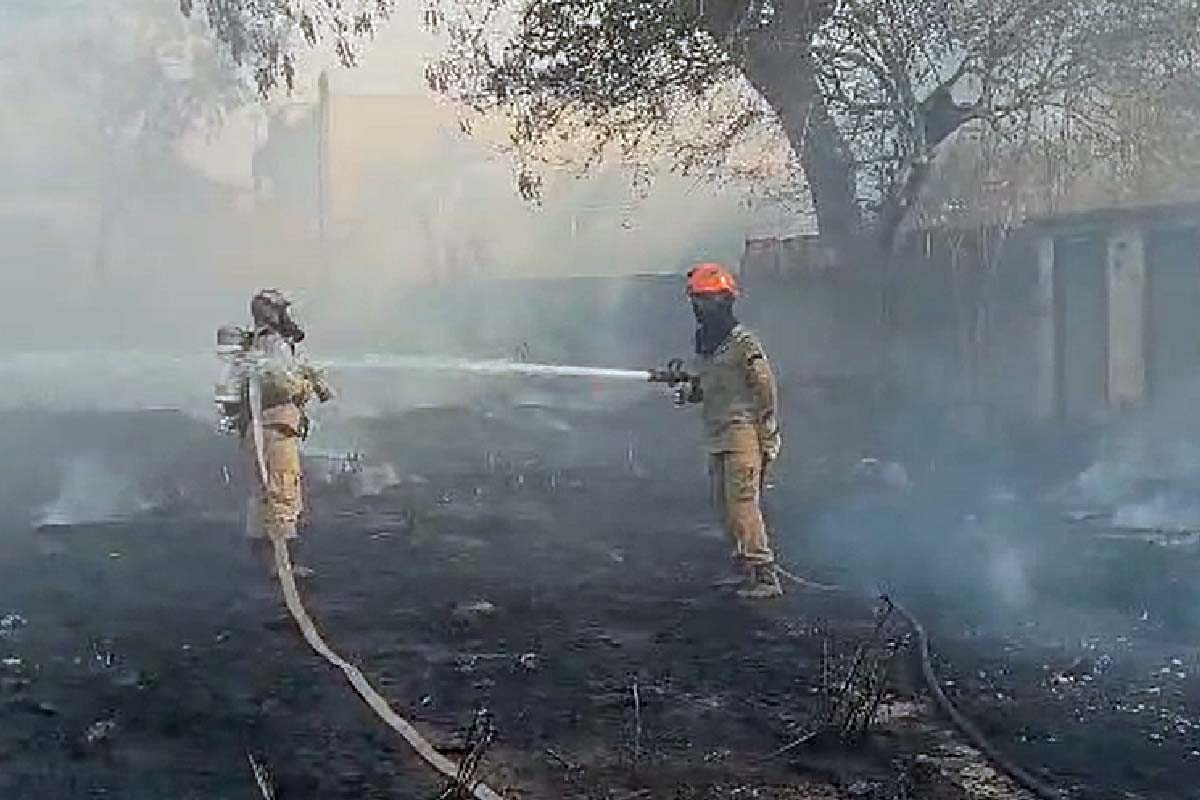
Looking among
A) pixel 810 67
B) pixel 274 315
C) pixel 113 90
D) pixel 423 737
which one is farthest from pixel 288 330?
pixel 113 90

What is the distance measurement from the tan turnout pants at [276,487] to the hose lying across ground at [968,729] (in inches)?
116

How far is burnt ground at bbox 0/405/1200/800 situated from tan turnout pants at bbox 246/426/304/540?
1.13 feet

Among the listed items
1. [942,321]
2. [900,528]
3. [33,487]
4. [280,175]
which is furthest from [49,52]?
[900,528]

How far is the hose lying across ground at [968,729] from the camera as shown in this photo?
4.62 meters

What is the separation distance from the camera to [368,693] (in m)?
5.59

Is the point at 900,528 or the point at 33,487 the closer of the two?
the point at 900,528

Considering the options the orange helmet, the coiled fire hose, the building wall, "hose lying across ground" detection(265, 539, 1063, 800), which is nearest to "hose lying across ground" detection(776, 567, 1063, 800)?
"hose lying across ground" detection(265, 539, 1063, 800)

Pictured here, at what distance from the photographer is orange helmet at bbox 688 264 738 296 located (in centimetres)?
752

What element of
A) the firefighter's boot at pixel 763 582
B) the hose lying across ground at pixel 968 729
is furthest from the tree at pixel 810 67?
the hose lying across ground at pixel 968 729

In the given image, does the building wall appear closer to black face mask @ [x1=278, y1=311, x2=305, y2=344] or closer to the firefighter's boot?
the firefighter's boot

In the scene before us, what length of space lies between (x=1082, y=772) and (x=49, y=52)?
2665 cm

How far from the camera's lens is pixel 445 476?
41.1 ft

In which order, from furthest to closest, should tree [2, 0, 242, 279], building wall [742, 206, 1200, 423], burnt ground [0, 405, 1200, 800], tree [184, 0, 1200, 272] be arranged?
tree [2, 0, 242, 279] → tree [184, 0, 1200, 272] → building wall [742, 206, 1200, 423] → burnt ground [0, 405, 1200, 800]

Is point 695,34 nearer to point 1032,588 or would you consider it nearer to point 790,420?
point 790,420
